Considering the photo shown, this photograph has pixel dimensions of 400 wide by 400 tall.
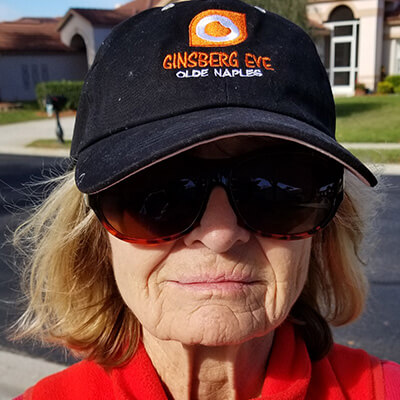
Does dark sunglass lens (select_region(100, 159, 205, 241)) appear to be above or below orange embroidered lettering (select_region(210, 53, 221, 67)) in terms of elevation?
below

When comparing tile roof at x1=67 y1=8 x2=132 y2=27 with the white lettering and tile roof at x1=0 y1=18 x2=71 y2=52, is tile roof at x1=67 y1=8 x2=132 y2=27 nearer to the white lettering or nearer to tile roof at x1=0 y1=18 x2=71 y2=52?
tile roof at x1=0 y1=18 x2=71 y2=52

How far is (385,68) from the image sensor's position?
2759 cm

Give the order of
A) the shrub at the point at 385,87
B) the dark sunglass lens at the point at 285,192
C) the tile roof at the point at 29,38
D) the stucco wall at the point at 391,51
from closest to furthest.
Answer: the dark sunglass lens at the point at 285,192
the shrub at the point at 385,87
the stucco wall at the point at 391,51
the tile roof at the point at 29,38

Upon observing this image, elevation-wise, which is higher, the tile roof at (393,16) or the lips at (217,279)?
the lips at (217,279)

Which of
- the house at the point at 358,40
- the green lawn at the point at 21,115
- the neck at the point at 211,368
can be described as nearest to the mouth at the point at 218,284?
the neck at the point at 211,368

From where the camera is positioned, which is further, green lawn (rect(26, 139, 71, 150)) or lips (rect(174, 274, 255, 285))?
green lawn (rect(26, 139, 71, 150))

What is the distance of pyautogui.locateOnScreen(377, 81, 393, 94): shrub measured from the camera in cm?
2544

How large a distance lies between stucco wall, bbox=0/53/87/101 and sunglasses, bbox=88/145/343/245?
105ft

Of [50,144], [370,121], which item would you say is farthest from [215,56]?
[370,121]

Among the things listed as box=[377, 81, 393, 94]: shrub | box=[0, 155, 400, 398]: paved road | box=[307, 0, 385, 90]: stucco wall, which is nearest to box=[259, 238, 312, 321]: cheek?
box=[0, 155, 400, 398]: paved road

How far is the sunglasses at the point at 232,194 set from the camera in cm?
111

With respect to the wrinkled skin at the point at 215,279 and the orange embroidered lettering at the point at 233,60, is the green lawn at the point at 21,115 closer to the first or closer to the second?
the wrinkled skin at the point at 215,279

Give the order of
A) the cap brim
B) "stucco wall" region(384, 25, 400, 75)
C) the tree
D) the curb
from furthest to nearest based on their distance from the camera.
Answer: "stucco wall" region(384, 25, 400, 75)
the tree
the curb
the cap brim

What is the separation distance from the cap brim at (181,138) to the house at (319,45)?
2446cm
